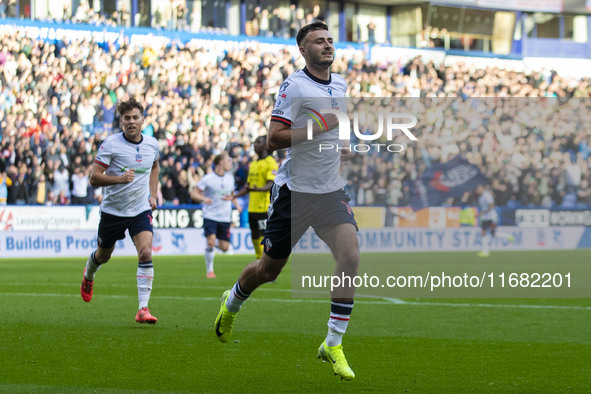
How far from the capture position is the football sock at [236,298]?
26.7 feet

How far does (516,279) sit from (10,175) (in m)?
12.9

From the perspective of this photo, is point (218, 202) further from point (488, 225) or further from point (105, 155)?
point (488, 225)

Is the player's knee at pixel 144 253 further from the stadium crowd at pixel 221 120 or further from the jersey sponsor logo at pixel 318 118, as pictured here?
the stadium crowd at pixel 221 120

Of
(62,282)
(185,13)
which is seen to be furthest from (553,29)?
(62,282)

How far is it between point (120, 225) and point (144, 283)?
819 mm

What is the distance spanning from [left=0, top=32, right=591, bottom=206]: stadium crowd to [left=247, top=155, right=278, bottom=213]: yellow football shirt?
12.8ft

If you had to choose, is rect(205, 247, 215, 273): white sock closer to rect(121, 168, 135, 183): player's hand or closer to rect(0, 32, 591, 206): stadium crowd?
rect(0, 32, 591, 206): stadium crowd

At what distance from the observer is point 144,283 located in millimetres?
10648

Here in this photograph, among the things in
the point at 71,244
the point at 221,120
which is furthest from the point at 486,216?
the point at 71,244

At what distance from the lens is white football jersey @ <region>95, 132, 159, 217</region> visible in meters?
10.9

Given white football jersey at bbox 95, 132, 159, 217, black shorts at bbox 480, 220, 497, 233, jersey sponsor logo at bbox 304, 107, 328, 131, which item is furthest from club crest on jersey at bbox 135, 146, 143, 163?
black shorts at bbox 480, 220, 497, 233

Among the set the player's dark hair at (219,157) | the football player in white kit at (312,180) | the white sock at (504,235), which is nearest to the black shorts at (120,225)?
the football player in white kit at (312,180)

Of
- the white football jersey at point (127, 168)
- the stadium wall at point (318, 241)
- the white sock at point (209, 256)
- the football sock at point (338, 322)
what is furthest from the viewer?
the stadium wall at point (318, 241)

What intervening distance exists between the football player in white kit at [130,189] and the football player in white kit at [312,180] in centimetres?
341
